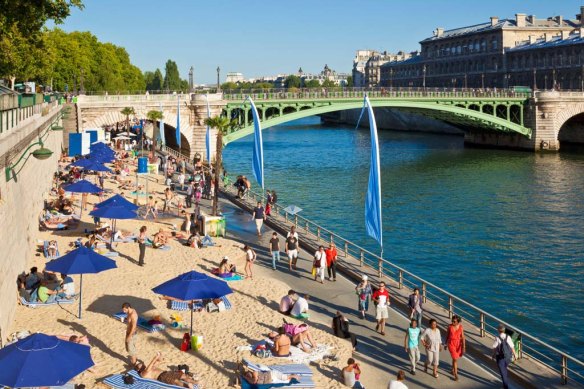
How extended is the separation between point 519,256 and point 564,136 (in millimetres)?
63347

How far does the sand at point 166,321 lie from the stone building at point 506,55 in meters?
91.6

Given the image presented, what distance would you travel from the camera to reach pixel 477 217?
42.0m

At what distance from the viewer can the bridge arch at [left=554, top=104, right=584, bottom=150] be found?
266 feet

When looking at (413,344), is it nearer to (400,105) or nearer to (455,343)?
(455,343)

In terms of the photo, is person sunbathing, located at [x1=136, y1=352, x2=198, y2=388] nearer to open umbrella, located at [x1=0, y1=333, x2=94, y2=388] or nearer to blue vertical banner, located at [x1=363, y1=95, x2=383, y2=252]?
open umbrella, located at [x1=0, y1=333, x2=94, y2=388]

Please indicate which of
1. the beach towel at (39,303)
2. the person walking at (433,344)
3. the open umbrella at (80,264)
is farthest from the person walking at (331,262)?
the beach towel at (39,303)

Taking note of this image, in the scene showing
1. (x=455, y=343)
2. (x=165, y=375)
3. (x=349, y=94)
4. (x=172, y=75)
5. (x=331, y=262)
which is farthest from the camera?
(x=172, y=75)

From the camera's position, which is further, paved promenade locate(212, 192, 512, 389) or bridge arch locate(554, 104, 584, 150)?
bridge arch locate(554, 104, 584, 150)

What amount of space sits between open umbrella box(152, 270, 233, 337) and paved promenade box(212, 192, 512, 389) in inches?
124

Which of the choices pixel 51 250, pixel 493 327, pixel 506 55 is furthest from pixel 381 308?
pixel 506 55

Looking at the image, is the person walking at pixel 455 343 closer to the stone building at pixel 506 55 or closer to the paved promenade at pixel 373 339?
the paved promenade at pixel 373 339

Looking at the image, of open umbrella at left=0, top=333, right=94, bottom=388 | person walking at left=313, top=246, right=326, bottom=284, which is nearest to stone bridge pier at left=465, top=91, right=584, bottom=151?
person walking at left=313, top=246, right=326, bottom=284

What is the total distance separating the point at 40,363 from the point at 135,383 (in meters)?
2.74

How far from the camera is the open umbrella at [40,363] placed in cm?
1102
